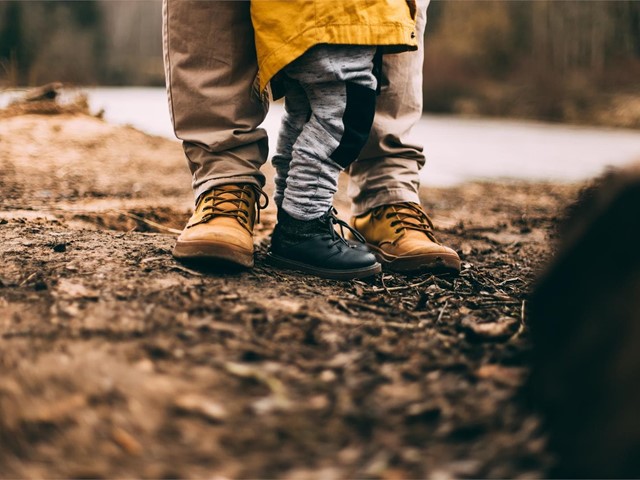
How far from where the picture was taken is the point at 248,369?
3.53 feet

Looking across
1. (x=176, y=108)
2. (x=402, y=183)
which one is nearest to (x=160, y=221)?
(x=176, y=108)

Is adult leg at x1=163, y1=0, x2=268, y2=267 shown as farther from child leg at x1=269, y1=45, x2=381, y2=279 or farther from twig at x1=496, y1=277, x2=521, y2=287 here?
twig at x1=496, y1=277, x2=521, y2=287

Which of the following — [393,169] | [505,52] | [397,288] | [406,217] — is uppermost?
[505,52]

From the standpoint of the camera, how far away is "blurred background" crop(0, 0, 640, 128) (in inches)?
720

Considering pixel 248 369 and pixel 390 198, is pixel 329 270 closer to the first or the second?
pixel 390 198

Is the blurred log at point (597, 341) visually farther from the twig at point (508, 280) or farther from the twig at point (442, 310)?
the twig at point (508, 280)

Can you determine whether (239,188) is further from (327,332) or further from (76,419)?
(76,419)

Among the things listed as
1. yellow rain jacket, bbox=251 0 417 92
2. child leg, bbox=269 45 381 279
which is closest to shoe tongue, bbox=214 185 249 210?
child leg, bbox=269 45 381 279

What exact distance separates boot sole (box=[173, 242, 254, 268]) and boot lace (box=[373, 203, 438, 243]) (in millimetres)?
566

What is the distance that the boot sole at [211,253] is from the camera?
154cm

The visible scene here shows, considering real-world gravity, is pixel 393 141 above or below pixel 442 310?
above

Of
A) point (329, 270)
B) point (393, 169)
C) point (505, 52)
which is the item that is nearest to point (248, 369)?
point (329, 270)

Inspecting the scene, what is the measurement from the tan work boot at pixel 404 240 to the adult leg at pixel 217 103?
428 millimetres

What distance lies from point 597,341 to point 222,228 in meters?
1.01
